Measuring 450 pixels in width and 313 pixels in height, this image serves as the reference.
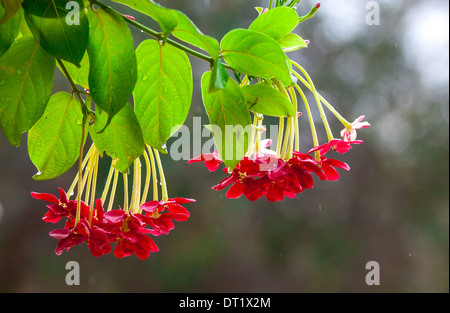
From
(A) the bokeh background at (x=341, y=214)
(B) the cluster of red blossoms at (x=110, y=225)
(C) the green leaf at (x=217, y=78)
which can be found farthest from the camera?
(A) the bokeh background at (x=341, y=214)

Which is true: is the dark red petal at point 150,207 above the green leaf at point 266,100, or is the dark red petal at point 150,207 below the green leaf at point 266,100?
below

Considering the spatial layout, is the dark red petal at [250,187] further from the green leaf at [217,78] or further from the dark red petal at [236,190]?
the green leaf at [217,78]

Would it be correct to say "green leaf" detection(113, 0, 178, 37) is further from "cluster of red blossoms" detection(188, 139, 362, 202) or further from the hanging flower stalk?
"cluster of red blossoms" detection(188, 139, 362, 202)

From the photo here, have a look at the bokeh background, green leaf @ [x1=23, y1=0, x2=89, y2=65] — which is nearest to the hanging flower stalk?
green leaf @ [x1=23, y1=0, x2=89, y2=65]

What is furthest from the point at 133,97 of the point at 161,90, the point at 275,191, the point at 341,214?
the point at 341,214

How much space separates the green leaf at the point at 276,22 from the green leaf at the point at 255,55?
0.03m

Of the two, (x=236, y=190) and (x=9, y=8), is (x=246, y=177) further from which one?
(x=9, y=8)

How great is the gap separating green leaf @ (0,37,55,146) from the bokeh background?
6.84ft

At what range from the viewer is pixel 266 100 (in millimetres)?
293

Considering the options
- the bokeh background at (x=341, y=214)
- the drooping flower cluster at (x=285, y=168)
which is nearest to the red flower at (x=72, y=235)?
the drooping flower cluster at (x=285, y=168)

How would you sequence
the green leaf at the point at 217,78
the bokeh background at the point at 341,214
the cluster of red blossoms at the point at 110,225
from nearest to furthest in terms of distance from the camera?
1. the green leaf at the point at 217,78
2. the cluster of red blossoms at the point at 110,225
3. the bokeh background at the point at 341,214

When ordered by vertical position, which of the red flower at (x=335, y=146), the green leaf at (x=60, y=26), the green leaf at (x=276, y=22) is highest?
the green leaf at (x=276, y=22)

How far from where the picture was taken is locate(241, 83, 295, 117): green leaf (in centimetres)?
29

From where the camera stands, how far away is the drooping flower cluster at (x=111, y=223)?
312 mm
